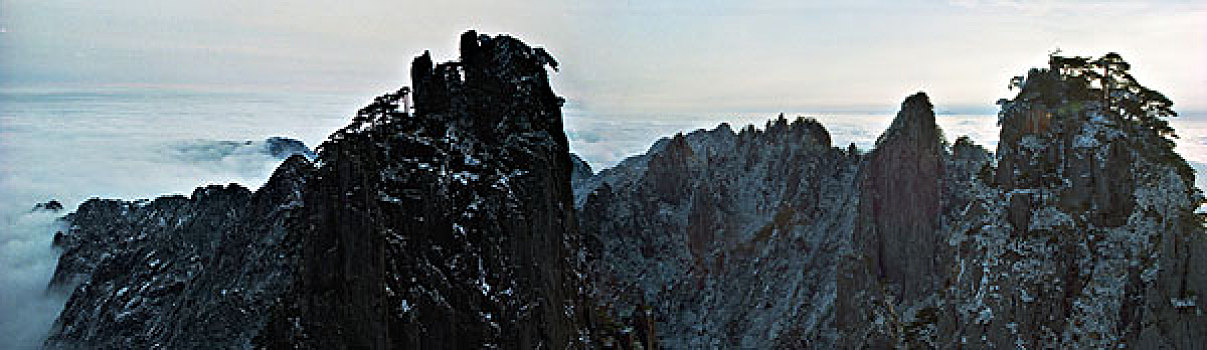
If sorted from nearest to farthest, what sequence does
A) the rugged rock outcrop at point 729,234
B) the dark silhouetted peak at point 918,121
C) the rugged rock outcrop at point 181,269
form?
the dark silhouetted peak at point 918,121
the rugged rock outcrop at point 181,269
the rugged rock outcrop at point 729,234

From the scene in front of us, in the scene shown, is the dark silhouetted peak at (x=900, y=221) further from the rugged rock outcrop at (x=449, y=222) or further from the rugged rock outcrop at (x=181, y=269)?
the rugged rock outcrop at (x=181, y=269)

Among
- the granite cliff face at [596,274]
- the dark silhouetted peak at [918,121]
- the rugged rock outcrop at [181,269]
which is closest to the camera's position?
the granite cliff face at [596,274]

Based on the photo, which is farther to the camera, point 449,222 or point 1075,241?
point 449,222

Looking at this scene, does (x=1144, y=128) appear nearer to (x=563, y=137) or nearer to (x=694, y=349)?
(x=563, y=137)

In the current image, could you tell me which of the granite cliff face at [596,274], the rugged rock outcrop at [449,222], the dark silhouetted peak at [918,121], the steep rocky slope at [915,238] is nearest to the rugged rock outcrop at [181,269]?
the granite cliff face at [596,274]

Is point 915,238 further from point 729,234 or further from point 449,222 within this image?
point 729,234

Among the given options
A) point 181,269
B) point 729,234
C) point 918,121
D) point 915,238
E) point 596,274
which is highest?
point 918,121

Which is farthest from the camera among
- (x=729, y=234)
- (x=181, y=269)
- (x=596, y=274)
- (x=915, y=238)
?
(x=729, y=234)

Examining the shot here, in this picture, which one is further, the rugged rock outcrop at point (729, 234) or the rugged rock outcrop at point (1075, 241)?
the rugged rock outcrop at point (729, 234)

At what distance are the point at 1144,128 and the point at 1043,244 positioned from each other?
8.36m

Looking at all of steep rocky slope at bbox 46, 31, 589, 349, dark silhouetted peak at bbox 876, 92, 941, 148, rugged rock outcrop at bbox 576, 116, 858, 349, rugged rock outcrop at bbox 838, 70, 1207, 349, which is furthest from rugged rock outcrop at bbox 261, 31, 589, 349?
dark silhouetted peak at bbox 876, 92, 941, 148

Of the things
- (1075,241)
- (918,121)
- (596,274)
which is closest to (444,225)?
(1075,241)

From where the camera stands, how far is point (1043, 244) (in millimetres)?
46031

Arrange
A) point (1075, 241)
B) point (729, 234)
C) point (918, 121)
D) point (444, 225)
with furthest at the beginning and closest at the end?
point (729, 234) < point (918, 121) < point (444, 225) < point (1075, 241)
